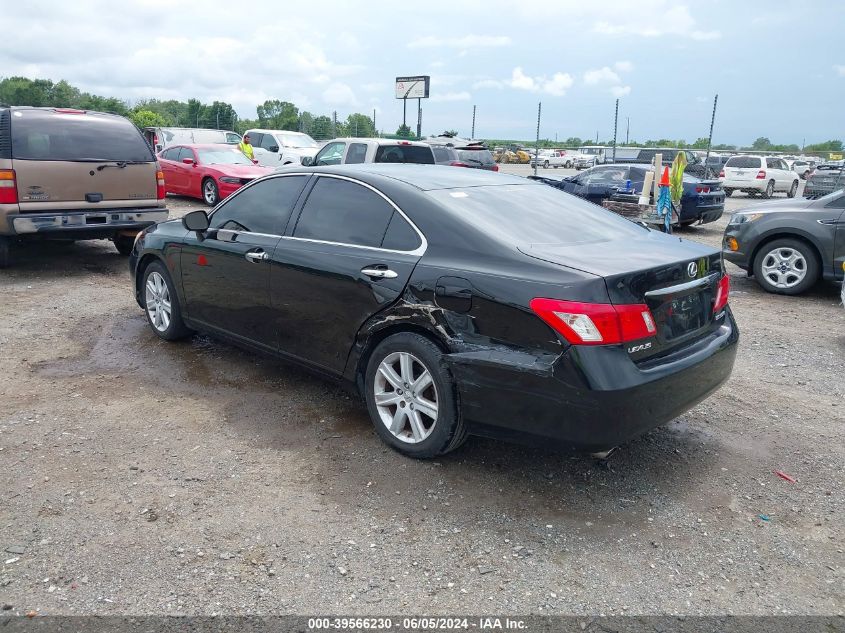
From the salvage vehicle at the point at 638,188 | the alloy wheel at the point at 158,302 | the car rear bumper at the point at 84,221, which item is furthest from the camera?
the salvage vehicle at the point at 638,188

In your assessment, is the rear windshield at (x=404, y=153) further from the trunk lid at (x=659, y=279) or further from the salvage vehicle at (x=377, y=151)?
the trunk lid at (x=659, y=279)

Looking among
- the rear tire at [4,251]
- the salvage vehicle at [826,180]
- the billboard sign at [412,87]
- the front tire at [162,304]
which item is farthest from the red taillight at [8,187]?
the billboard sign at [412,87]

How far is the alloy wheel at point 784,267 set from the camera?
868cm

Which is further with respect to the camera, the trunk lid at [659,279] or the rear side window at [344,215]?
the rear side window at [344,215]

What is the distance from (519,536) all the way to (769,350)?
4085 millimetres

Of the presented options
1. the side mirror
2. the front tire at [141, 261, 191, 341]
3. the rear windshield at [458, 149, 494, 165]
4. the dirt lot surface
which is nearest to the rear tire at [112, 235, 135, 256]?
the front tire at [141, 261, 191, 341]

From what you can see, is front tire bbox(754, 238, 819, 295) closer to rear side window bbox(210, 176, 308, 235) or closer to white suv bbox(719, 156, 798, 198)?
rear side window bbox(210, 176, 308, 235)

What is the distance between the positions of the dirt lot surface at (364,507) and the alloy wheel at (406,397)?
0.62 feet

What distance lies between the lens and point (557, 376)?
3.28 meters

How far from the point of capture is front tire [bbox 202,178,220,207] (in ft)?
51.1

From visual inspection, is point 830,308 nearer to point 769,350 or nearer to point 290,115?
point 769,350

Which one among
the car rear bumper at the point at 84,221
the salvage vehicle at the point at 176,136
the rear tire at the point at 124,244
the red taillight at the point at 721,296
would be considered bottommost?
the rear tire at the point at 124,244

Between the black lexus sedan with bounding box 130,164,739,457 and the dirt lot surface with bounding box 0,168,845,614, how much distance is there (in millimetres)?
391

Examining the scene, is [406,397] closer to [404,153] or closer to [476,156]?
[404,153]
